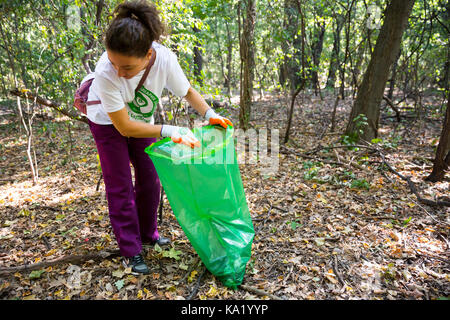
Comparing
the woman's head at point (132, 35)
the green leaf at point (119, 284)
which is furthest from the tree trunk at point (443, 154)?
the green leaf at point (119, 284)

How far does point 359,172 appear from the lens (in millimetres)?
3309

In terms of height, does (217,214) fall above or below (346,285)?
above

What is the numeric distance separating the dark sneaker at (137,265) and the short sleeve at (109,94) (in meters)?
0.98

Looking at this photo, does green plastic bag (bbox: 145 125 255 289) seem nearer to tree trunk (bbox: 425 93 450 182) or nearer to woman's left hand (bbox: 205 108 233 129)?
woman's left hand (bbox: 205 108 233 129)

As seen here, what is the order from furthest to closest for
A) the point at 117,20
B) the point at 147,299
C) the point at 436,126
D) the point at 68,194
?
the point at 436,126
the point at 68,194
the point at 147,299
the point at 117,20

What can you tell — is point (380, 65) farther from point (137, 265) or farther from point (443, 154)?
point (137, 265)

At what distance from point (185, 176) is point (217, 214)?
275 millimetres

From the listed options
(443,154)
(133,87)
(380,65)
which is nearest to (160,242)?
(133,87)

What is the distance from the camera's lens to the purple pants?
64.7 inches

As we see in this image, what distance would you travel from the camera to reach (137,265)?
1.82 m

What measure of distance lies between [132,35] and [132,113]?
49 cm
